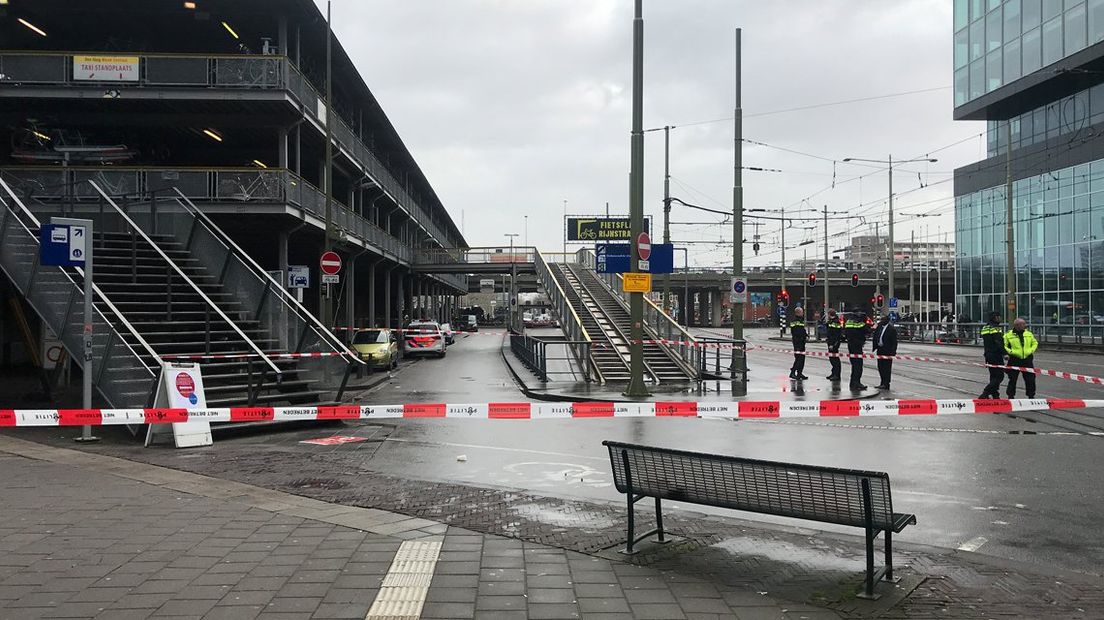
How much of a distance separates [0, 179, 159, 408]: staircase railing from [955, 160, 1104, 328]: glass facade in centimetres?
3941

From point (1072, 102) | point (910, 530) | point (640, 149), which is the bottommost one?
point (910, 530)

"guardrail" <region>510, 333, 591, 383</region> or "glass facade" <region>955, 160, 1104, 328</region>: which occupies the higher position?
"glass facade" <region>955, 160, 1104, 328</region>

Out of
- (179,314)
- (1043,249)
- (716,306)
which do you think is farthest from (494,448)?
(716,306)

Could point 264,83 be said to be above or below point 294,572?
above

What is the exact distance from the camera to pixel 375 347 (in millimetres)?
26422

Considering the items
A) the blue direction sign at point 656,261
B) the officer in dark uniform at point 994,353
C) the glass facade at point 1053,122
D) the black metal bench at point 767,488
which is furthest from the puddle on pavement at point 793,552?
the glass facade at point 1053,122

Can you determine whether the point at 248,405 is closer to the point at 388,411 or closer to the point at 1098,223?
the point at 388,411

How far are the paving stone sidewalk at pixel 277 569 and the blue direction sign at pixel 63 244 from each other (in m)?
4.73

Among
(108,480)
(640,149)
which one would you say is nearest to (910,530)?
(108,480)

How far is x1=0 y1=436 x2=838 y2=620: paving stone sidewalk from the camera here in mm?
4738

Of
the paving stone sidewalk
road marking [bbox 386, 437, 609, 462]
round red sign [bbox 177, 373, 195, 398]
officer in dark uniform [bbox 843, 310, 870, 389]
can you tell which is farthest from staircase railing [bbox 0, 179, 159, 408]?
officer in dark uniform [bbox 843, 310, 870, 389]

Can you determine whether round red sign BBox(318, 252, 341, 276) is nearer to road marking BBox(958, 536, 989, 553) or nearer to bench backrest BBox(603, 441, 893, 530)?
bench backrest BBox(603, 441, 893, 530)

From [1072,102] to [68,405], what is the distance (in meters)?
44.8

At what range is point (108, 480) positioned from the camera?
27.8 ft
